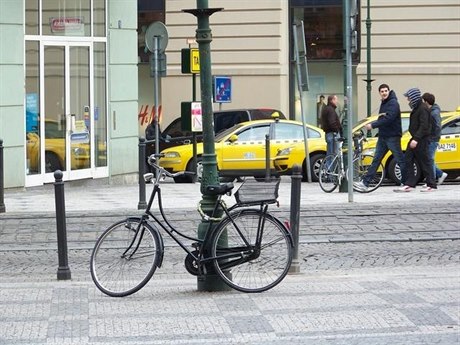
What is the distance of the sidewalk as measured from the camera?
1695cm

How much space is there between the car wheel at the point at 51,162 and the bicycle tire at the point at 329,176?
4740 millimetres

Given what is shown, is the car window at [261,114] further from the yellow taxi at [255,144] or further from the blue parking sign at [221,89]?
the yellow taxi at [255,144]

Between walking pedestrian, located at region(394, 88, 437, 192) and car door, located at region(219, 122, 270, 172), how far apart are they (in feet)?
18.2

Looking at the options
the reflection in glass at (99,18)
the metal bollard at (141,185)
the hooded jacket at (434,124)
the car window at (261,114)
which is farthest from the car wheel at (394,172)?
the car window at (261,114)

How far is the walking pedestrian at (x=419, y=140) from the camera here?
18.7 meters

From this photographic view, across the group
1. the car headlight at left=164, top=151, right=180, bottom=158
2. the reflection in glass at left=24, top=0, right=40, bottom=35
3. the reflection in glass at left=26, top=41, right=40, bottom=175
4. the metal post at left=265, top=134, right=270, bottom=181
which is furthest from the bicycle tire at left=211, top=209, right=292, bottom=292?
the car headlight at left=164, top=151, right=180, bottom=158

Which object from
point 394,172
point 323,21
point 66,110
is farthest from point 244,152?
point 323,21

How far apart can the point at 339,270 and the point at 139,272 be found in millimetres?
2684

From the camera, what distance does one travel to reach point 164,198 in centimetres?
1858

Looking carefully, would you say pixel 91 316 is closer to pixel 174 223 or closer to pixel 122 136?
pixel 174 223

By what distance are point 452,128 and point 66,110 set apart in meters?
7.09

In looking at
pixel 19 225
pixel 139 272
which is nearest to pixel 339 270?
pixel 139 272

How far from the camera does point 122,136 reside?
22297 mm

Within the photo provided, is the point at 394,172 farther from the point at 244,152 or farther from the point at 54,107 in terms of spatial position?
the point at 54,107
